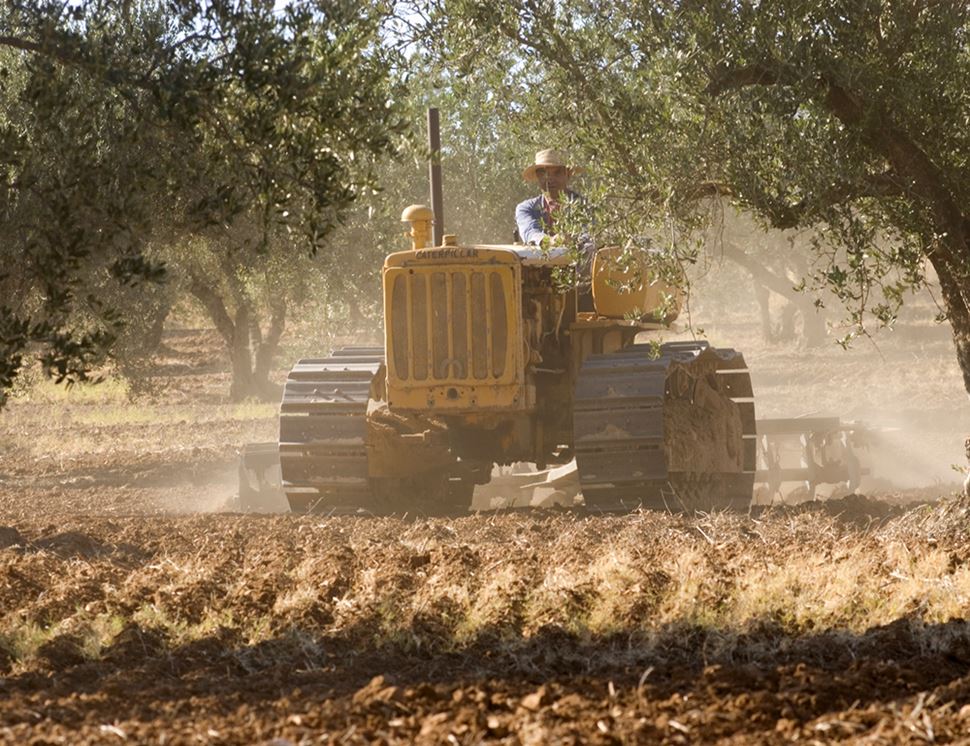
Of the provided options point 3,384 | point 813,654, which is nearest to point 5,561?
point 3,384

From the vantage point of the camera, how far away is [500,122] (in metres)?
11.0

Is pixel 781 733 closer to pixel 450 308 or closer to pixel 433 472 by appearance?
pixel 450 308

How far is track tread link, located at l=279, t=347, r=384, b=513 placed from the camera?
1268 centimetres

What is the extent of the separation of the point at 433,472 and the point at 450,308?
83.7 inches

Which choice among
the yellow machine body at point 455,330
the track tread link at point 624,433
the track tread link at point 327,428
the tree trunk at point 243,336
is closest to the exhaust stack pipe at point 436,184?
the yellow machine body at point 455,330

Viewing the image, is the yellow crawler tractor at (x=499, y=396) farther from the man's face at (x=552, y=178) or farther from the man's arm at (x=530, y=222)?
the man's face at (x=552, y=178)

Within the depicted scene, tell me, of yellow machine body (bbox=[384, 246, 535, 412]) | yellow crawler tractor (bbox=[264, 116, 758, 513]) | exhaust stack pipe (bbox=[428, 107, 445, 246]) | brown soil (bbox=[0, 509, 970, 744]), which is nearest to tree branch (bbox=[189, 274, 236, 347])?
yellow crawler tractor (bbox=[264, 116, 758, 513])

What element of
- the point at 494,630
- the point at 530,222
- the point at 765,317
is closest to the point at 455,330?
the point at 530,222

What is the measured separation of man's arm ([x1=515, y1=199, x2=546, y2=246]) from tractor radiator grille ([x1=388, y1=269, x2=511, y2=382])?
36cm

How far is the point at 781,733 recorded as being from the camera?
5.12 metres

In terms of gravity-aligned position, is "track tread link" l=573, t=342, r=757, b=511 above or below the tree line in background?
below

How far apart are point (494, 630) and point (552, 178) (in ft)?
18.6

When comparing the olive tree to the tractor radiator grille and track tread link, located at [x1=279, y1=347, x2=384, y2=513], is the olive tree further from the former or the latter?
track tread link, located at [x1=279, y1=347, x2=384, y2=513]

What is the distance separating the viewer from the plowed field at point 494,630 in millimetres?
5363
